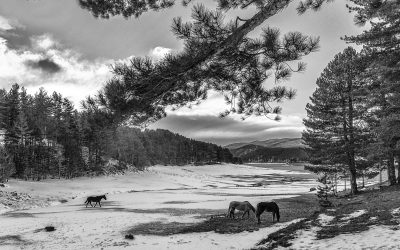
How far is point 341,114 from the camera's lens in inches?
1264

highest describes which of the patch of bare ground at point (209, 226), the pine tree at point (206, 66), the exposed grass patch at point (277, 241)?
the pine tree at point (206, 66)

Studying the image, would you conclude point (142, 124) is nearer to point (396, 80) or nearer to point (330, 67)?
point (396, 80)

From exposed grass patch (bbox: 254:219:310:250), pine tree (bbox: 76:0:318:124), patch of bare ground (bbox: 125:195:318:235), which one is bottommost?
patch of bare ground (bbox: 125:195:318:235)

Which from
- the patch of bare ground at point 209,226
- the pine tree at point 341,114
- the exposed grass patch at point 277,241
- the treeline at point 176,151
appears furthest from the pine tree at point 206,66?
the treeline at point 176,151

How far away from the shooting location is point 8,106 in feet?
224

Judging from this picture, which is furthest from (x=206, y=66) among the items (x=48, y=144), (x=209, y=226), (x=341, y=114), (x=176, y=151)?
(x=176, y=151)

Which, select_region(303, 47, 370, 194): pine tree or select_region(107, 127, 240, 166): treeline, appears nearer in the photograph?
select_region(303, 47, 370, 194): pine tree

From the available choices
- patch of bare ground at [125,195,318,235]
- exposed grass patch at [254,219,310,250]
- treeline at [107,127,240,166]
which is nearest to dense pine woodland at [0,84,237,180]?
patch of bare ground at [125,195,318,235]

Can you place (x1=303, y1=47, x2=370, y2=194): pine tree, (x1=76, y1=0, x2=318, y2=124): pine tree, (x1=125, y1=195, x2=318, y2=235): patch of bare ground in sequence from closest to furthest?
(x1=76, y1=0, x2=318, y2=124): pine tree → (x1=125, y1=195, x2=318, y2=235): patch of bare ground → (x1=303, y1=47, x2=370, y2=194): pine tree

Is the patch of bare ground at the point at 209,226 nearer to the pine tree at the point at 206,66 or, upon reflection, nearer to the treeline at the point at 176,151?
the pine tree at the point at 206,66

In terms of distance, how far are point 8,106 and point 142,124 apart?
68.3m

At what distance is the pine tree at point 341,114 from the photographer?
102 feet

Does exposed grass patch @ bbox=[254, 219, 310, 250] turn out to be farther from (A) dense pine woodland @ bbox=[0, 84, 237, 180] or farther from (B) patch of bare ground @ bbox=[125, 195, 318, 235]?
(A) dense pine woodland @ bbox=[0, 84, 237, 180]

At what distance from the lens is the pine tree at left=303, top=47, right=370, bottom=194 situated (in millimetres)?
31234
